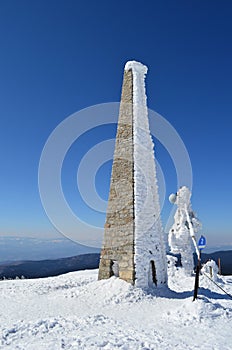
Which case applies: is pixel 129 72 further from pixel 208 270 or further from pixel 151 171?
pixel 208 270

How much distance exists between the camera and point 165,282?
40.3 feet

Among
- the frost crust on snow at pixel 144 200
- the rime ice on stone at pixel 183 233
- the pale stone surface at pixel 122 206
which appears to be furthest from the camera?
the rime ice on stone at pixel 183 233

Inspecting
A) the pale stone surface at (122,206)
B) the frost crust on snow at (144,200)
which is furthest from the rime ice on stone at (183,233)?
the pale stone surface at (122,206)

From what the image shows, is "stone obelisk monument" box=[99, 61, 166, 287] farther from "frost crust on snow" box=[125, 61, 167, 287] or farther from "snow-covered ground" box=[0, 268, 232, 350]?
"snow-covered ground" box=[0, 268, 232, 350]

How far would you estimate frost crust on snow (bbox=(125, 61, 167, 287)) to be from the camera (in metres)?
11.4

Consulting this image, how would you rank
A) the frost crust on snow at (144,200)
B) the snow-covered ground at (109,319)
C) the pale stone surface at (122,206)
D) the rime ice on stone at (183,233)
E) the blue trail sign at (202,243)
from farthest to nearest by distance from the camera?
the rime ice on stone at (183,233)
the pale stone surface at (122,206)
the frost crust on snow at (144,200)
the blue trail sign at (202,243)
the snow-covered ground at (109,319)

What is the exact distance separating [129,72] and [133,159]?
4.76m

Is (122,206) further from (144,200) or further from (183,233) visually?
(183,233)

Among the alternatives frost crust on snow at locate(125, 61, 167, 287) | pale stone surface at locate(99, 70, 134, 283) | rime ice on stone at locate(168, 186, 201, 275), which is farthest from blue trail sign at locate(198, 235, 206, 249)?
rime ice on stone at locate(168, 186, 201, 275)

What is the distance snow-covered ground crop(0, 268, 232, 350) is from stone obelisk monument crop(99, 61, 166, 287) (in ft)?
2.71

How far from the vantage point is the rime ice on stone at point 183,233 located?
19.6m

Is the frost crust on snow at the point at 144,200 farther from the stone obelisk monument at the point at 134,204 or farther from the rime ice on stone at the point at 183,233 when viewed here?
the rime ice on stone at the point at 183,233

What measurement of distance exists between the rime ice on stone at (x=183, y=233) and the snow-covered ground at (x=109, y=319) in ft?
24.6

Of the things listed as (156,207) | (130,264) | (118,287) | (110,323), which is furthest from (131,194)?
(110,323)
